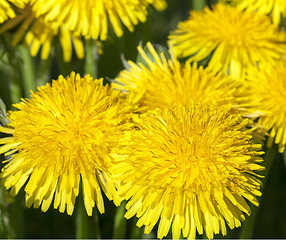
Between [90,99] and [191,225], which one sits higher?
[90,99]

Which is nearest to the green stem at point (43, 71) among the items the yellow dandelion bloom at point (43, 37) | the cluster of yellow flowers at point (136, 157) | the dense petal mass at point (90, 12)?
the yellow dandelion bloom at point (43, 37)

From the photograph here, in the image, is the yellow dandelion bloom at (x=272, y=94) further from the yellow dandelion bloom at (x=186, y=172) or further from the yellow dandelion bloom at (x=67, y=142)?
the yellow dandelion bloom at (x=67, y=142)

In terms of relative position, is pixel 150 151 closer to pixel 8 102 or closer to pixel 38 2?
pixel 38 2

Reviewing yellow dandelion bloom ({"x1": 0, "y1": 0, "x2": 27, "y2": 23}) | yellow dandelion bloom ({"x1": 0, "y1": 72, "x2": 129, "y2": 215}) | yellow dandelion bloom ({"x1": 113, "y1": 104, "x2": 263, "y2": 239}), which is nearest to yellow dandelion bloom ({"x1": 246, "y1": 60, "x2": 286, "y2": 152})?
yellow dandelion bloom ({"x1": 113, "y1": 104, "x2": 263, "y2": 239})

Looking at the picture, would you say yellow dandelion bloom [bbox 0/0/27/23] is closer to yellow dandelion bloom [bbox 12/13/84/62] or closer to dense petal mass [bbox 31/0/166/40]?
dense petal mass [bbox 31/0/166/40]

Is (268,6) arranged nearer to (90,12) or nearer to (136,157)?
(90,12)

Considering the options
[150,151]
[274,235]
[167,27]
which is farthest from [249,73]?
[167,27]

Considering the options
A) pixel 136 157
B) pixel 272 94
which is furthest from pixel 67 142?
pixel 272 94
